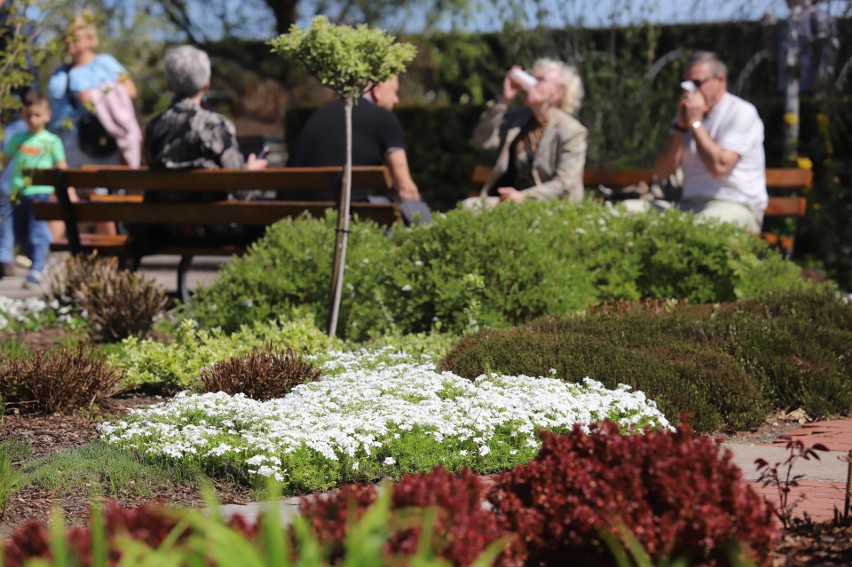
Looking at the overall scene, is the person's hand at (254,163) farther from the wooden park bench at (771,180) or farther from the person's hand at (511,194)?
the wooden park bench at (771,180)

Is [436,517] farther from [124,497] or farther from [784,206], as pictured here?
[784,206]

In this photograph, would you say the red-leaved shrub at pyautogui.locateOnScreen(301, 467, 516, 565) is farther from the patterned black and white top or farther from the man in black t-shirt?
the patterned black and white top

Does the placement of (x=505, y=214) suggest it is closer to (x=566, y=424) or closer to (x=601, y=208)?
(x=601, y=208)

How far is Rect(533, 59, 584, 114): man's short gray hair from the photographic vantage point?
9.25m

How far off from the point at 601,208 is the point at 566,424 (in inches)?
153

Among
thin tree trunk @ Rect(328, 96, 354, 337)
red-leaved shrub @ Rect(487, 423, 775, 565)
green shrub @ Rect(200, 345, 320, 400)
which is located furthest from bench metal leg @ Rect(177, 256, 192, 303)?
red-leaved shrub @ Rect(487, 423, 775, 565)

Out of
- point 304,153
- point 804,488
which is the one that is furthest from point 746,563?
point 304,153

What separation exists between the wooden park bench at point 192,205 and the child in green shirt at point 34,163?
2283 mm

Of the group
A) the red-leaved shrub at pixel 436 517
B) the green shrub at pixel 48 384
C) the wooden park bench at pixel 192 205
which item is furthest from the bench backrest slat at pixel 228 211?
the red-leaved shrub at pixel 436 517

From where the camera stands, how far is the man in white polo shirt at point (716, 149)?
8992 mm

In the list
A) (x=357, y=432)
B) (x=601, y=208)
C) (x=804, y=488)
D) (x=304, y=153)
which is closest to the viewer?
(x=804, y=488)

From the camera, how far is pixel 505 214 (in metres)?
7.63

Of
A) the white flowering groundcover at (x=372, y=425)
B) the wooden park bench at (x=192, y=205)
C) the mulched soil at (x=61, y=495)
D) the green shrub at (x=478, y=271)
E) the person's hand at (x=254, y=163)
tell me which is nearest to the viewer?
the mulched soil at (x=61, y=495)

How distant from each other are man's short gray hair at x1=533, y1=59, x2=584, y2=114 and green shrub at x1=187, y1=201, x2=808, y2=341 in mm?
1649
